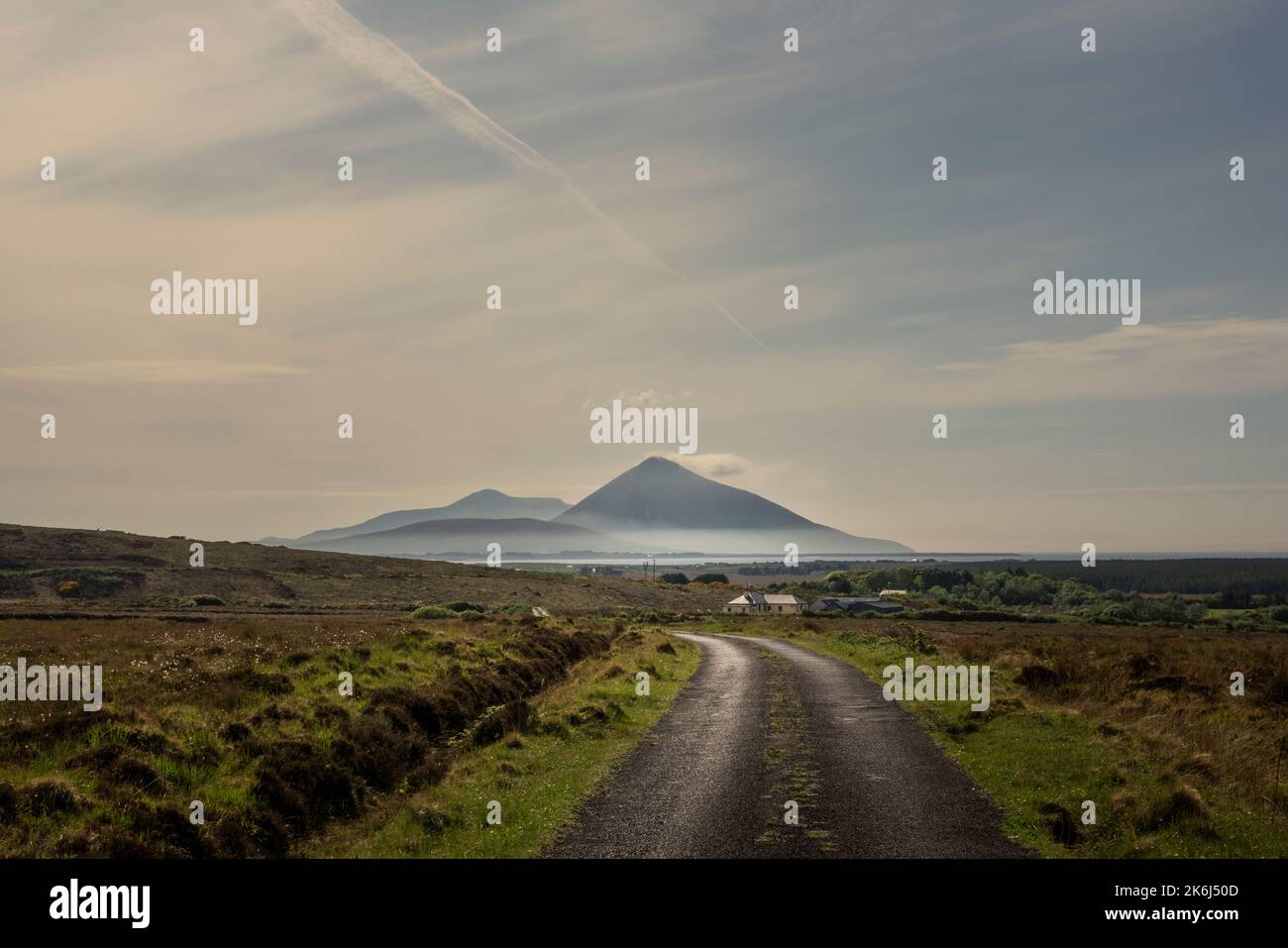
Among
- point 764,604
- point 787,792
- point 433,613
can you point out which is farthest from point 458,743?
point 764,604

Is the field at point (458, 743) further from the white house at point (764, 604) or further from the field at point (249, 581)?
Result: the white house at point (764, 604)

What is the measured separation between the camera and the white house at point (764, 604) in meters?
152

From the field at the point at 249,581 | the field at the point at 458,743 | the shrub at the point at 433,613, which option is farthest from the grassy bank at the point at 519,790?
the field at the point at 249,581

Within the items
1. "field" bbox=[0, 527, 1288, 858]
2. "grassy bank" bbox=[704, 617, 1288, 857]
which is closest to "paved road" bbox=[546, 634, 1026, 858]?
"field" bbox=[0, 527, 1288, 858]

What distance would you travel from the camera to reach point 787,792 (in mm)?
16891

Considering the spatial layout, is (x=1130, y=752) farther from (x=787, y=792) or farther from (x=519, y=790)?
(x=519, y=790)

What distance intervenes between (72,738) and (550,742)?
1028cm

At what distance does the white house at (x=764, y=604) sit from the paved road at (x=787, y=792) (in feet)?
406

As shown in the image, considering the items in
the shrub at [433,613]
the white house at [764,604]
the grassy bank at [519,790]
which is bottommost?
the white house at [764,604]

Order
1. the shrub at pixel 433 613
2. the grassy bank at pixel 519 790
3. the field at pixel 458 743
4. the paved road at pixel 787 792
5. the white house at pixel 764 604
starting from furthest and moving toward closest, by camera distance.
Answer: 1. the white house at pixel 764 604
2. the shrub at pixel 433 613
3. the grassy bank at pixel 519 790
4. the field at pixel 458 743
5. the paved road at pixel 787 792

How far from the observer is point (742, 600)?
15900 centimetres

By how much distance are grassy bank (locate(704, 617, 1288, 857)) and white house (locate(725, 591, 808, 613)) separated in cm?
11261

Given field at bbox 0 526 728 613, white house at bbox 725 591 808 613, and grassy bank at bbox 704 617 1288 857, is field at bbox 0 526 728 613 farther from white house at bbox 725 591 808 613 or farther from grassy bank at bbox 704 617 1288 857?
grassy bank at bbox 704 617 1288 857
